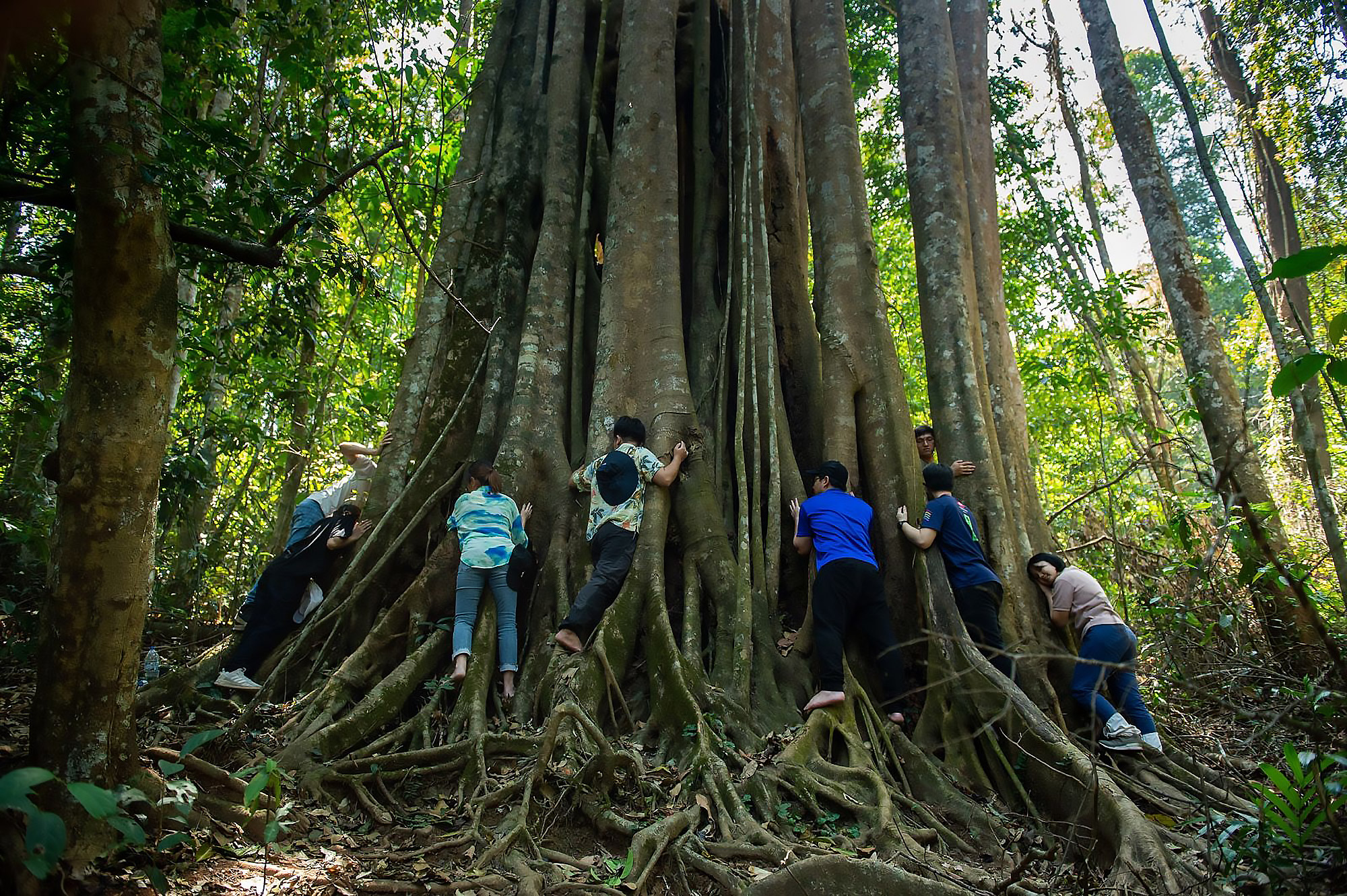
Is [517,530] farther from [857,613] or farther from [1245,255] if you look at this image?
[1245,255]

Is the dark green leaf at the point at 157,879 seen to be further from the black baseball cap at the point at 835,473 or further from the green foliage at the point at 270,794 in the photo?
the black baseball cap at the point at 835,473

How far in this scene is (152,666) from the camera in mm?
4680

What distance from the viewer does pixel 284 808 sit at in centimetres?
285

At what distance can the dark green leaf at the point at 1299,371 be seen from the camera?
1563 millimetres

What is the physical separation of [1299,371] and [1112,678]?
3.68m

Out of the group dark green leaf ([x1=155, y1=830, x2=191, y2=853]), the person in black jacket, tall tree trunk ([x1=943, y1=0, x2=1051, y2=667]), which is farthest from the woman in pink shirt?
the person in black jacket

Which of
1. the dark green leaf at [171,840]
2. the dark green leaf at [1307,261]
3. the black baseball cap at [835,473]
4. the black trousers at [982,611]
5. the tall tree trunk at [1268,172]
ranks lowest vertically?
the dark green leaf at [171,840]

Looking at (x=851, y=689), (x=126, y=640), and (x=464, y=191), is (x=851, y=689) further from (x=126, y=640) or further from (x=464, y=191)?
(x=464, y=191)

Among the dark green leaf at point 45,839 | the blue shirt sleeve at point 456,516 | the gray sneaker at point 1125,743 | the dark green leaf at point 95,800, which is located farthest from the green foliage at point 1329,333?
the blue shirt sleeve at point 456,516

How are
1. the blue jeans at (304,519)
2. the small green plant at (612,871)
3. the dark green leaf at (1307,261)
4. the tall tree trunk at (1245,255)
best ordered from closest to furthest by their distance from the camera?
Result: the dark green leaf at (1307,261) < the small green plant at (612,871) < the tall tree trunk at (1245,255) < the blue jeans at (304,519)

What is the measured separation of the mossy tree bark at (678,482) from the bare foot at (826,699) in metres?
0.10

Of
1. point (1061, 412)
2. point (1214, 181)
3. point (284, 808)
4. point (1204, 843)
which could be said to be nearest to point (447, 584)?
point (284, 808)

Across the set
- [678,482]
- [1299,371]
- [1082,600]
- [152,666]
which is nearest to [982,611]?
[1082,600]

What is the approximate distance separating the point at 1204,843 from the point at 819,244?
4.66 metres
